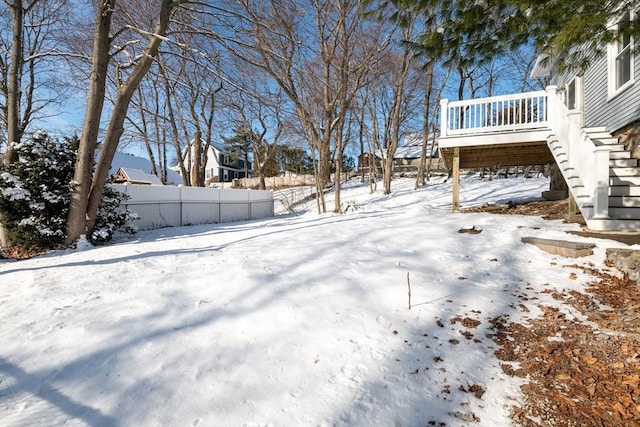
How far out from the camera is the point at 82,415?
1.60m

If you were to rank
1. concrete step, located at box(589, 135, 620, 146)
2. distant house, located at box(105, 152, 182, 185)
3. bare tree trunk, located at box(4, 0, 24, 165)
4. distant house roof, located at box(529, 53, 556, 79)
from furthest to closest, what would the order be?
distant house, located at box(105, 152, 182, 185), bare tree trunk, located at box(4, 0, 24, 165), concrete step, located at box(589, 135, 620, 146), distant house roof, located at box(529, 53, 556, 79)

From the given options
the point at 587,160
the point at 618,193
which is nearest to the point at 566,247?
the point at 587,160

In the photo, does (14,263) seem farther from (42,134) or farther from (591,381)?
(591,381)

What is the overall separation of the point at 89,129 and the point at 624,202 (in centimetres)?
891

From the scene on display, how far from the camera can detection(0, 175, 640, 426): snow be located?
1661 millimetres

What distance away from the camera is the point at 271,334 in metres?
2.35

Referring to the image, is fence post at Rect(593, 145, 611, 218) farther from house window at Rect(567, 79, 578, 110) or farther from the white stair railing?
house window at Rect(567, 79, 578, 110)

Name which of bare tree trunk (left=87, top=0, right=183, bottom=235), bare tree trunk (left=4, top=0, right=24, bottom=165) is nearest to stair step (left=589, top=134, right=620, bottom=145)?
bare tree trunk (left=87, top=0, right=183, bottom=235)

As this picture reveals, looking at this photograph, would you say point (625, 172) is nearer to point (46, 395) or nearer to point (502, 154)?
point (502, 154)

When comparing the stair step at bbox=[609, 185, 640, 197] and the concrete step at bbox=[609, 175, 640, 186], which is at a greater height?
the concrete step at bbox=[609, 175, 640, 186]

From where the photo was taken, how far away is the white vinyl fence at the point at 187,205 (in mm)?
9117

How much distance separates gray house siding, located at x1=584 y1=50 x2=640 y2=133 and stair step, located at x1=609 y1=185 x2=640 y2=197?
1.60 m

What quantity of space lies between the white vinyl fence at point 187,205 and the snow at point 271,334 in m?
4.74

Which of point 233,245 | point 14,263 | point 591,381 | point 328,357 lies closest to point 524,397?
point 591,381
